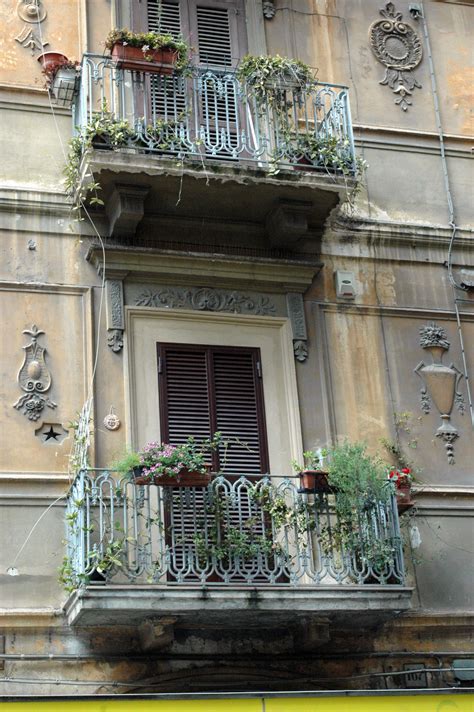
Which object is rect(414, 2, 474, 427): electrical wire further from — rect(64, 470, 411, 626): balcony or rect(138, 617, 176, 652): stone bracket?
rect(138, 617, 176, 652): stone bracket

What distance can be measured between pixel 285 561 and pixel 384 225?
4024 millimetres

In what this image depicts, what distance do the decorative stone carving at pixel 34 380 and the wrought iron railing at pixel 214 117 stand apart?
6.43ft

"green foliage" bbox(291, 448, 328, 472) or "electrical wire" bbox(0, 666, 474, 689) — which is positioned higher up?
"green foliage" bbox(291, 448, 328, 472)

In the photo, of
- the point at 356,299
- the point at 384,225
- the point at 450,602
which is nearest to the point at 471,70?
the point at 384,225

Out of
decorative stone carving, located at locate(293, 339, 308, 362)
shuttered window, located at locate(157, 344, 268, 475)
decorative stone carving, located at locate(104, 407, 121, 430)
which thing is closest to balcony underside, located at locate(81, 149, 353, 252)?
decorative stone carving, located at locate(293, 339, 308, 362)

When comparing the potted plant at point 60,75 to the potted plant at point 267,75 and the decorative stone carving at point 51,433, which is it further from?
the decorative stone carving at point 51,433

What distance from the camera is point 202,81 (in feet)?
40.8

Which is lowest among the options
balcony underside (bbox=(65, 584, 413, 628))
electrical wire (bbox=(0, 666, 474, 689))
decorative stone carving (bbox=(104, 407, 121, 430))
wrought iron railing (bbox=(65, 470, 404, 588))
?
electrical wire (bbox=(0, 666, 474, 689))

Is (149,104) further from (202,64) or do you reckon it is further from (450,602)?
(450,602)

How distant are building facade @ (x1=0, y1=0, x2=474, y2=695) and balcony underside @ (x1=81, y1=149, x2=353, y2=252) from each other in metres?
0.03

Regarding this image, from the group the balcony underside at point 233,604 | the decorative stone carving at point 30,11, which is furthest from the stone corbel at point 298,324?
the decorative stone carving at point 30,11

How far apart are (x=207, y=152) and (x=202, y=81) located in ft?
2.30

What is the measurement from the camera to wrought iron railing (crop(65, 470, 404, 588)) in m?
10.4

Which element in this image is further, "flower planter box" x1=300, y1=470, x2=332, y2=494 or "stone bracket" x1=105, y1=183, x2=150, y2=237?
"stone bracket" x1=105, y1=183, x2=150, y2=237
